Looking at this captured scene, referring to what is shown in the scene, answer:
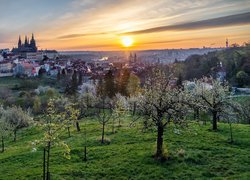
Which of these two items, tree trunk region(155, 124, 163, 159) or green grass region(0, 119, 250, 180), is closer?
green grass region(0, 119, 250, 180)

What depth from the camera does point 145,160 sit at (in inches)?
1136

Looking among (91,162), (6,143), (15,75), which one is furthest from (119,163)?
(15,75)

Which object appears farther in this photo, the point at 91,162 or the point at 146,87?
the point at 146,87

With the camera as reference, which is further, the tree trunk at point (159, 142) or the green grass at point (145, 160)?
the tree trunk at point (159, 142)

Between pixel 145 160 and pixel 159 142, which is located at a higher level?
pixel 159 142

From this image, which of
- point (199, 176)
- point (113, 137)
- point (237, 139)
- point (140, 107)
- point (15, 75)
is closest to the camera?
point (199, 176)

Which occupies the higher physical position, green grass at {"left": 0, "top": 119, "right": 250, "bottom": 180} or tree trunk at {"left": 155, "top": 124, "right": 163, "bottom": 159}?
tree trunk at {"left": 155, "top": 124, "right": 163, "bottom": 159}

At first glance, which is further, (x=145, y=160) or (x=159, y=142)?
(x=159, y=142)

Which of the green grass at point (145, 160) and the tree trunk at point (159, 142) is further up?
the tree trunk at point (159, 142)

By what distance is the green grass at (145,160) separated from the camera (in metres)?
25.9

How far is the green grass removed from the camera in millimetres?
25875

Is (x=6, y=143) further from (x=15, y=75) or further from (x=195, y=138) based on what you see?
(x=15, y=75)

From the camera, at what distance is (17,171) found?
2844 centimetres

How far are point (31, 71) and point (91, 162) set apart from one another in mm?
155201
